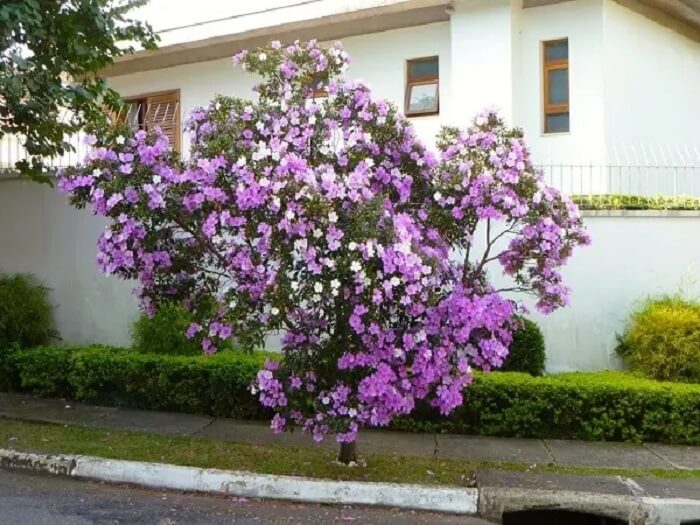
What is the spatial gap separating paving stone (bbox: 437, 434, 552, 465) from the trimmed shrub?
123 inches

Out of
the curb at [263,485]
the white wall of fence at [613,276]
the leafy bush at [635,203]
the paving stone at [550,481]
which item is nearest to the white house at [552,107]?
the white wall of fence at [613,276]

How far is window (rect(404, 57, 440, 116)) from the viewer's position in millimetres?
11336

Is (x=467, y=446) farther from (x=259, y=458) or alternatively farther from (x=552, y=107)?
(x=552, y=107)

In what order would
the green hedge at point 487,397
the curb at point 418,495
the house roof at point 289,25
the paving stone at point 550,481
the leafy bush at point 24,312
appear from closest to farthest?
the curb at point 418,495 < the paving stone at point 550,481 < the green hedge at point 487,397 < the leafy bush at point 24,312 < the house roof at point 289,25

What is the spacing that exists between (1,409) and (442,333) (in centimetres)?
529

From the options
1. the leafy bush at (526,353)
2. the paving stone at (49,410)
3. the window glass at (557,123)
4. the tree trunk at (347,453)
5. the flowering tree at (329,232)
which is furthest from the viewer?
the window glass at (557,123)

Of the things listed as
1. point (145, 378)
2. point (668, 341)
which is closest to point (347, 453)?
point (145, 378)

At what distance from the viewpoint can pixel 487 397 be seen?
695 cm

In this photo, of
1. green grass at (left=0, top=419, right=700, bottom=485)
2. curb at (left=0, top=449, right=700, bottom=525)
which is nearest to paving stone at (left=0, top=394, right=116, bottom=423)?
green grass at (left=0, top=419, right=700, bottom=485)

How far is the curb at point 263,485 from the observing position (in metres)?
5.21

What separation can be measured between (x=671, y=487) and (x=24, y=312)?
24.9 feet

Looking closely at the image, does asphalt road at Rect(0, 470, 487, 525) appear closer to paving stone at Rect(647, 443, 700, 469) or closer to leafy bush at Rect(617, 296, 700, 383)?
paving stone at Rect(647, 443, 700, 469)

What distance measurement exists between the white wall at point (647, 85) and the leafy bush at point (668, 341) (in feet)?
10.6

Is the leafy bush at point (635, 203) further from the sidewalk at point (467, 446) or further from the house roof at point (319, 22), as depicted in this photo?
the house roof at point (319, 22)
